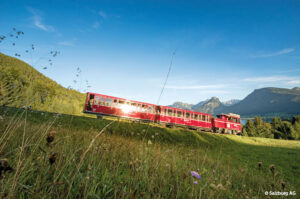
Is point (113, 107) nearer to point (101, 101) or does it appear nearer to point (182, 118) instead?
point (101, 101)

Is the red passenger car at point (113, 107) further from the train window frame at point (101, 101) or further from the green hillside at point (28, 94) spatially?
the green hillside at point (28, 94)

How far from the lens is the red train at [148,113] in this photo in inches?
556

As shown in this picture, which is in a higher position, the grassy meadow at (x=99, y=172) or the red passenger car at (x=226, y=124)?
the grassy meadow at (x=99, y=172)

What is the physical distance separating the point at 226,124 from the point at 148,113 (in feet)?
42.5

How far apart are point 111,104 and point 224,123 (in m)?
16.7

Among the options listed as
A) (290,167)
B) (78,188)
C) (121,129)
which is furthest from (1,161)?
(290,167)

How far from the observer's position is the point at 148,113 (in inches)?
637

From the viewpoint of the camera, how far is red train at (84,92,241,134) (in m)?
14.1

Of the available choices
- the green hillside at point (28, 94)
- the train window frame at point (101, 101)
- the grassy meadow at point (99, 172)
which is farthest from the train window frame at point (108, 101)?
the grassy meadow at point (99, 172)

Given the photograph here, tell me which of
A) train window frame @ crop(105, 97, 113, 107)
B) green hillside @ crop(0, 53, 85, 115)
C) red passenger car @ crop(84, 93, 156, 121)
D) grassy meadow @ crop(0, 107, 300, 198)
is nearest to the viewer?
grassy meadow @ crop(0, 107, 300, 198)

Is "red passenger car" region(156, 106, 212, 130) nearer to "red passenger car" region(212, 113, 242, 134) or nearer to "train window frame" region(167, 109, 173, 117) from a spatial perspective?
"train window frame" region(167, 109, 173, 117)

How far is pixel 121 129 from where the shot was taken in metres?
7.28

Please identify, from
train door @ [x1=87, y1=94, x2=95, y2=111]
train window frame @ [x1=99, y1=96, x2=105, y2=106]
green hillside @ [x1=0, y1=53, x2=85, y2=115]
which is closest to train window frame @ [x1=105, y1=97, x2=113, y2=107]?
train window frame @ [x1=99, y1=96, x2=105, y2=106]

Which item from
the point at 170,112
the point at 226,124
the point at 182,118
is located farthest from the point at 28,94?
the point at 226,124
